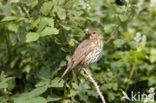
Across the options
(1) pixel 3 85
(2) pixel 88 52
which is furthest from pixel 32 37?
(2) pixel 88 52

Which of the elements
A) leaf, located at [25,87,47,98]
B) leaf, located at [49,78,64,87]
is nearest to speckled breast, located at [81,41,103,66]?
leaf, located at [49,78,64,87]

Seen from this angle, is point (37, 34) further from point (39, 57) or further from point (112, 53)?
point (112, 53)

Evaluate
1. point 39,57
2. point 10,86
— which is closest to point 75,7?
point 39,57

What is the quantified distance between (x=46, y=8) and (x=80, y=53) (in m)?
0.68

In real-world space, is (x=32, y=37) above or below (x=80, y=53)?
above

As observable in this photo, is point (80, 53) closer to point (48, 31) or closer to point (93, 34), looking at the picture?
point (93, 34)

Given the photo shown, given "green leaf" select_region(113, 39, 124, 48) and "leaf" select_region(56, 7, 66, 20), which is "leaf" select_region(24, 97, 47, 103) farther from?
"green leaf" select_region(113, 39, 124, 48)

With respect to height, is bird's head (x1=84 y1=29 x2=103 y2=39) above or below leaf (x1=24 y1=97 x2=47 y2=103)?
above

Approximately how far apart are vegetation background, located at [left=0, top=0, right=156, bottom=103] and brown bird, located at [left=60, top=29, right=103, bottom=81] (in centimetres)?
10

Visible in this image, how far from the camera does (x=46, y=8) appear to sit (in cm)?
357

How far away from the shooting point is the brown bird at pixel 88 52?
155 inches

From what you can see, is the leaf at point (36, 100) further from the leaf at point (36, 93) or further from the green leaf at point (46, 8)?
the green leaf at point (46, 8)

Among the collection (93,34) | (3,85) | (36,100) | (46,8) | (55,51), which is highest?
(46,8)

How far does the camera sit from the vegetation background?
3.65 metres
